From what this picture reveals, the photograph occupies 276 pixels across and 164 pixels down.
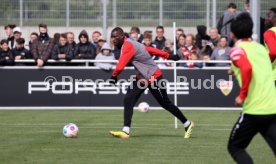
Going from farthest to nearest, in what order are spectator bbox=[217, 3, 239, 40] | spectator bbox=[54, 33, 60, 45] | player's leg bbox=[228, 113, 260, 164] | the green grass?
spectator bbox=[54, 33, 60, 45], spectator bbox=[217, 3, 239, 40], the green grass, player's leg bbox=[228, 113, 260, 164]

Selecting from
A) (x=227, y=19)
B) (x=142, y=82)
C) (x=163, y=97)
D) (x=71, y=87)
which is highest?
(x=227, y=19)

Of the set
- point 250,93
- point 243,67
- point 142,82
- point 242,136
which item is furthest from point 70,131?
point 243,67

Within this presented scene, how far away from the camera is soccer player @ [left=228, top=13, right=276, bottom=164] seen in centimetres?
927

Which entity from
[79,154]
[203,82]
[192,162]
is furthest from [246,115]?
[203,82]

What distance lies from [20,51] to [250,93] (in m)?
14.4

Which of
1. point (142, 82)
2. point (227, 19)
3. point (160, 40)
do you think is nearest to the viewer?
point (142, 82)

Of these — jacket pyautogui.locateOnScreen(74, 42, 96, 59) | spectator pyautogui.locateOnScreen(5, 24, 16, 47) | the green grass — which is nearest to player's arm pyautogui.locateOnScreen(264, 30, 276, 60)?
the green grass

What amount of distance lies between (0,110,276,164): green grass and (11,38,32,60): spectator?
2606 mm

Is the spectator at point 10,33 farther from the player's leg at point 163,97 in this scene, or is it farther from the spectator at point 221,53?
the player's leg at point 163,97

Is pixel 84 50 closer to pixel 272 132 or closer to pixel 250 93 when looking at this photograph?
pixel 250 93

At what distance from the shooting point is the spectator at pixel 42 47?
74.2 ft

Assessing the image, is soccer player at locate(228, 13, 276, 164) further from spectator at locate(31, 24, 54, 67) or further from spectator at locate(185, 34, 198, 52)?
spectator at locate(31, 24, 54, 67)

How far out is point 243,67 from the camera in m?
9.24

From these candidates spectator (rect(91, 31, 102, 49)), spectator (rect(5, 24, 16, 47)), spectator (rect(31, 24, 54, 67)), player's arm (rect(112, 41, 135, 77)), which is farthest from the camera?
spectator (rect(91, 31, 102, 49))
